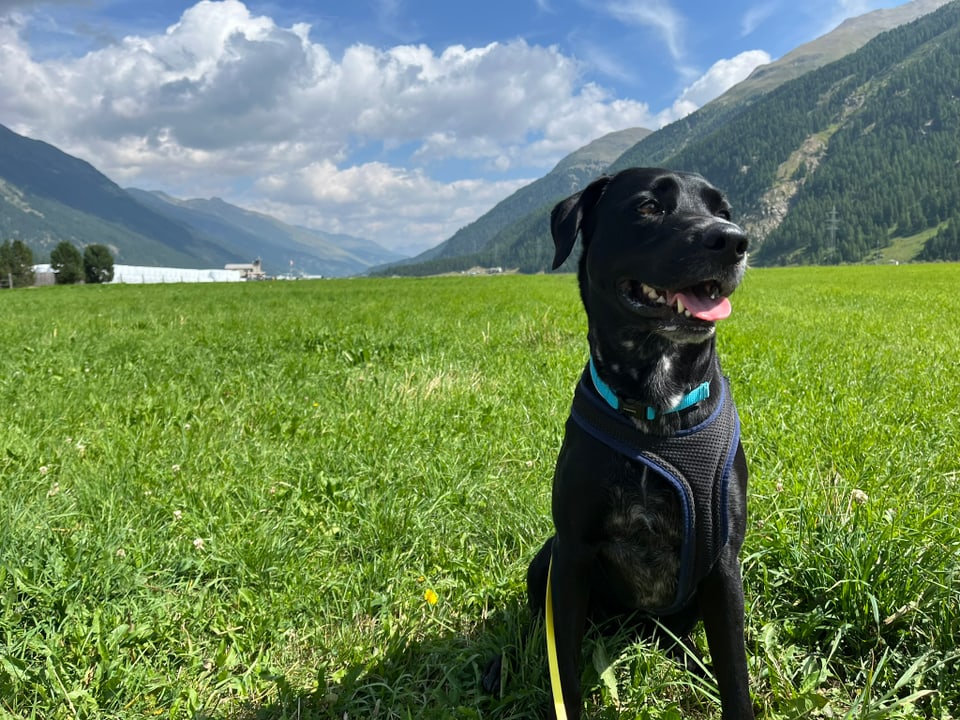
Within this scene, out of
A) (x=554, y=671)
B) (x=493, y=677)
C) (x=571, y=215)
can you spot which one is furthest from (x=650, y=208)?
(x=493, y=677)

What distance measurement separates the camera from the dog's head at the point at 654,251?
80.4 inches

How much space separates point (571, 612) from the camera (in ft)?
6.92

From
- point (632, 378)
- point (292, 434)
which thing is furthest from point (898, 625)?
point (292, 434)

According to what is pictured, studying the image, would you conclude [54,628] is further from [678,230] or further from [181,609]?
[678,230]

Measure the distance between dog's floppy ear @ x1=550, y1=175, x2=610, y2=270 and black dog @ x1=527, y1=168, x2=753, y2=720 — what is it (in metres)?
0.39

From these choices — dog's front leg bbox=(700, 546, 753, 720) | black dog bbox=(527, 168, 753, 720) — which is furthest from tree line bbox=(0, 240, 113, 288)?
dog's front leg bbox=(700, 546, 753, 720)

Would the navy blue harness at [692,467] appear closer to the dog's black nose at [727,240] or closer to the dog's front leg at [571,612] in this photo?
the dog's front leg at [571,612]

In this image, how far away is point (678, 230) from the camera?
7.22 feet

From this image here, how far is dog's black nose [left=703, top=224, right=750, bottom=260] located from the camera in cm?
199

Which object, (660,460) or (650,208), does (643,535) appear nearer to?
(660,460)

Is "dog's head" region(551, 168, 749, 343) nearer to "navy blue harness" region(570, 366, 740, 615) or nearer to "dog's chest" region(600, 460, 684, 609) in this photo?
"navy blue harness" region(570, 366, 740, 615)

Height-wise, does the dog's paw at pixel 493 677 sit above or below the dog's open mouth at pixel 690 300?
below

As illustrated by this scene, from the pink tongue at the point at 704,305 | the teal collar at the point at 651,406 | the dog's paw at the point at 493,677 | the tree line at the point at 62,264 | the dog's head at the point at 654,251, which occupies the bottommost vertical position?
the dog's paw at the point at 493,677

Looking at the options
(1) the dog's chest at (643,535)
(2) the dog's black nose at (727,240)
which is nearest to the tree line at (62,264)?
(1) the dog's chest at (643,535)
